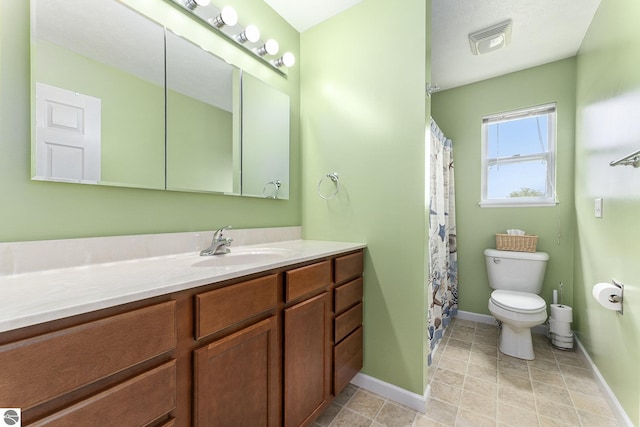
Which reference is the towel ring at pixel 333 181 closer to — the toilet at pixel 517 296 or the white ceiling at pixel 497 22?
the white ceiling at pixel 497 22

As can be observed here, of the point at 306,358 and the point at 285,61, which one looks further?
the point at 285,61

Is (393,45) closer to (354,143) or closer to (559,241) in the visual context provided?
(354,143)

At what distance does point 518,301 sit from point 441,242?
695 mm

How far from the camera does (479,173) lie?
2678mm

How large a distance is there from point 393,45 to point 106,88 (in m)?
1.51

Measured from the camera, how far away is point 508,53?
2.28 metres

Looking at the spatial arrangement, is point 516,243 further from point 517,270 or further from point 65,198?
point 65,198

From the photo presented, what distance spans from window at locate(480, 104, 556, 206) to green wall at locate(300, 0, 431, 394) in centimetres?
158

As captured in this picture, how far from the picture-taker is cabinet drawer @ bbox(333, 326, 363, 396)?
4.65ft

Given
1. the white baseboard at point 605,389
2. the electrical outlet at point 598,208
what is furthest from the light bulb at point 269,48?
the white baseboard at point 605,389

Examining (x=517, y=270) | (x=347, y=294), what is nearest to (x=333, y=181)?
(x=347, y=294)

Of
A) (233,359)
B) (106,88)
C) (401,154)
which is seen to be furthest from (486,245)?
(106,88)

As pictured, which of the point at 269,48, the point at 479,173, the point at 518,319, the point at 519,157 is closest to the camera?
the point at 269,48

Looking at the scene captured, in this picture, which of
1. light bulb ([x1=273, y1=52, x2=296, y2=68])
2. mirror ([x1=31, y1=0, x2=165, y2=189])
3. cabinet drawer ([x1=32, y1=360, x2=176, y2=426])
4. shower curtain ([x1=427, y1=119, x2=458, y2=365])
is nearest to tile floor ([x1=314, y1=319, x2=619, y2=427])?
shower curtain ([x1=427, y1=119, x2=458, y2=365])
